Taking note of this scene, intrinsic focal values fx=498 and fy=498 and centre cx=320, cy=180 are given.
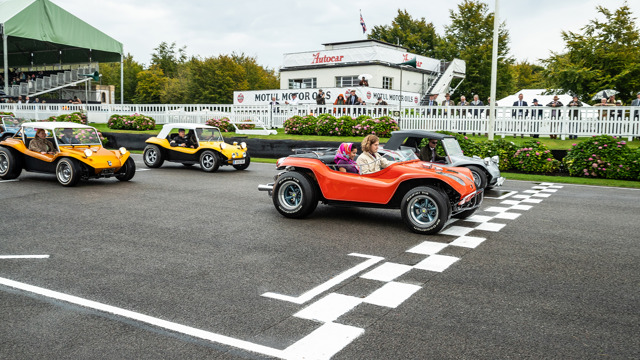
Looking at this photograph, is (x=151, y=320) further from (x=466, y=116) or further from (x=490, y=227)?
(x=466, y=116)

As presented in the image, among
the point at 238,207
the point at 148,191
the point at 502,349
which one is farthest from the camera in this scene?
the point at 148,191

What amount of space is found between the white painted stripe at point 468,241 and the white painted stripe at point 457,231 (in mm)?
242

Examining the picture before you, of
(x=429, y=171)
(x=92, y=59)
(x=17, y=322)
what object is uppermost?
(x=92, y=59)

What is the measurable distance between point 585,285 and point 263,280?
3182 mm

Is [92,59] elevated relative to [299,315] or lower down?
elevated

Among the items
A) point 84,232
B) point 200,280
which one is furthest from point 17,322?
point 84,232

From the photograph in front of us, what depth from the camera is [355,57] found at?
38500mm

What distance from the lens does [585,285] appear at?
4.91m

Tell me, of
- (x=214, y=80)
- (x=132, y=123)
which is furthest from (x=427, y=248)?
(x=214, y=80)

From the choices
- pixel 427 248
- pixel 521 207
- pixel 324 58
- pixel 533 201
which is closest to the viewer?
pixel 427 248

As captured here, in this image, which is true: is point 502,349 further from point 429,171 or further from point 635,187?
point 635,187

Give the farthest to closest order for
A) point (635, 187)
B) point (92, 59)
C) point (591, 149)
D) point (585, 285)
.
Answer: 1. point (92, 59)
2. point (591, 149)
3. point (635, 187)
4. point (585, 285)

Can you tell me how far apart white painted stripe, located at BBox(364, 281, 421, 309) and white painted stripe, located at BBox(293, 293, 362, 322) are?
0.50 ft

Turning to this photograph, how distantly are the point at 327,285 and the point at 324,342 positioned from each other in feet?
4.12
